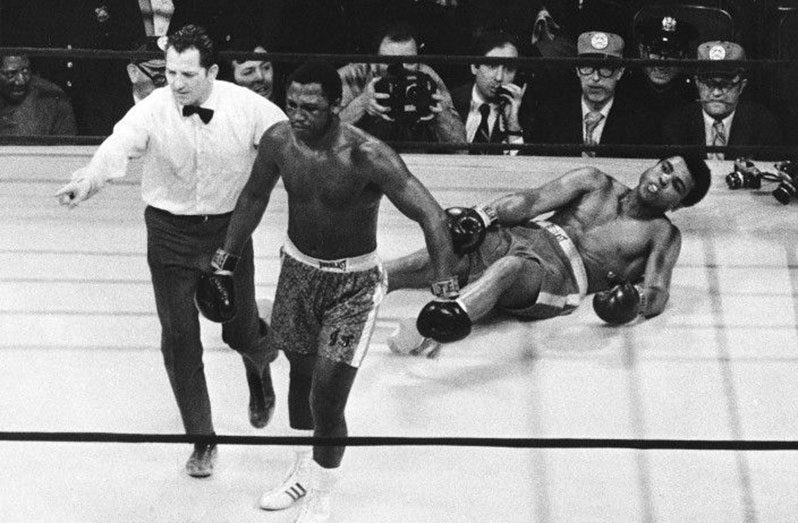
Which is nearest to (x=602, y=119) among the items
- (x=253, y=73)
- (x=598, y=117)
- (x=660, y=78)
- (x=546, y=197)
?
(x=598, y=117)

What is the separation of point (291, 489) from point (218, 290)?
477mm

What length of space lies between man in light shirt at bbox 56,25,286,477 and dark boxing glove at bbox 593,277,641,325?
42.5 inches

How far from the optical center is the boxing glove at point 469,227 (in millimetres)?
3885

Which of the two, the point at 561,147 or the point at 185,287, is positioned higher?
the point at 185,287

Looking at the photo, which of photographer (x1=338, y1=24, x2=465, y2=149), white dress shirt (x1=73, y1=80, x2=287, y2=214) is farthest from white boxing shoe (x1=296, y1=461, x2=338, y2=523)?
photographer (x1=338, y1=24, x2=465, y2=149)

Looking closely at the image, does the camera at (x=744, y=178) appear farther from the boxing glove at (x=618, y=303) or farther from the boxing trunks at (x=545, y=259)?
the boxing glove at (x=618, y=303)

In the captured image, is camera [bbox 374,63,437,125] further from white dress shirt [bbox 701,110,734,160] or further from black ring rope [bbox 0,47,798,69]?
white dress shirt [bbox 701,110,734,160]

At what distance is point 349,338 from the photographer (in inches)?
115

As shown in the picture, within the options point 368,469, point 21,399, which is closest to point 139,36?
point 21,399

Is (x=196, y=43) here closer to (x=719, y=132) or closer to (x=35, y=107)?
(x=35, y=107)

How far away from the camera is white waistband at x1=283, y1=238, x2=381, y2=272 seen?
9.69 ft

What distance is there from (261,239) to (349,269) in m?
1.42

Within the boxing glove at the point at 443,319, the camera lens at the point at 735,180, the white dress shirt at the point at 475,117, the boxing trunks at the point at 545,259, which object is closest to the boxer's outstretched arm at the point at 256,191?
the boxing glove at the point at 443,319

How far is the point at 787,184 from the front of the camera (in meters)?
4.70
